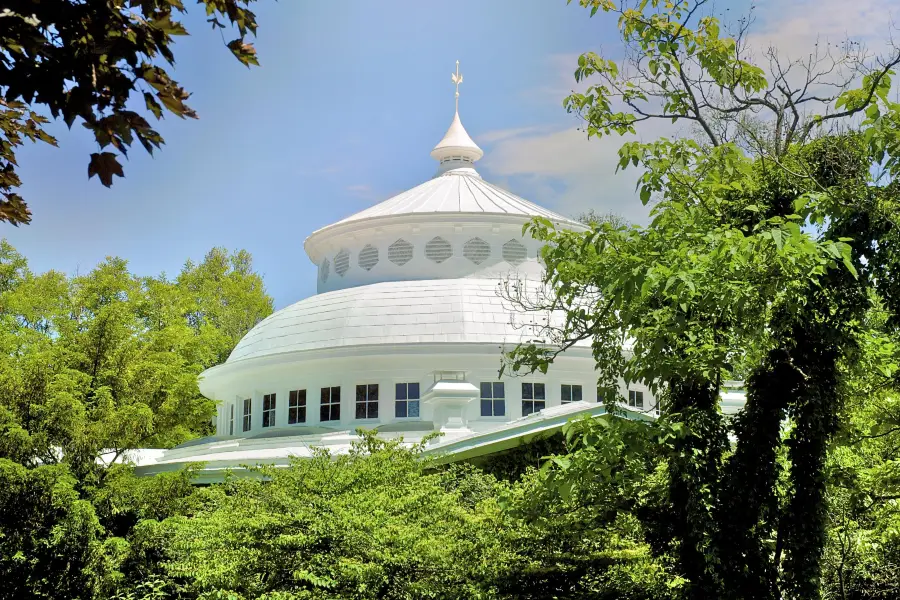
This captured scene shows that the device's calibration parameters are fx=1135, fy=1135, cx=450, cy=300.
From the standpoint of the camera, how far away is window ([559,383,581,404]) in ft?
99.8

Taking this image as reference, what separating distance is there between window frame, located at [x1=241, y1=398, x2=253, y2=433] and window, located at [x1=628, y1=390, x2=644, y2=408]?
1088cm

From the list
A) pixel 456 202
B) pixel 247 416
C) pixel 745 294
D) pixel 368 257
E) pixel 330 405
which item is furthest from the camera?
pixel 456 202

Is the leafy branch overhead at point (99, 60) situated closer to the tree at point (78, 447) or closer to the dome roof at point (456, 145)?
the tree at point (78, 447)

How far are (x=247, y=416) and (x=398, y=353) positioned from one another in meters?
6.09

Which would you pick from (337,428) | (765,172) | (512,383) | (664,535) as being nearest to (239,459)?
(337,428)

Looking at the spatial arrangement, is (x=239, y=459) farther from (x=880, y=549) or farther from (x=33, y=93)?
(x=33, y=93)

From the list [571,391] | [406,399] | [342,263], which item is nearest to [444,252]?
[342,263]

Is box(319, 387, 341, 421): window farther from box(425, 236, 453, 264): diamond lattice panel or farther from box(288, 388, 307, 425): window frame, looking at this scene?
box(425, 236, 453, 264): diamond lattice panel

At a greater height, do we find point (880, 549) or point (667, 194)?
point (667, 194)

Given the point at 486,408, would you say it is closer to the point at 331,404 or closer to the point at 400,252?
the point at 331,404

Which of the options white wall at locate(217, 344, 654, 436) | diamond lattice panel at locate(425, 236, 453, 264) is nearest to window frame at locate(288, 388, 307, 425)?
white wall at locate(217, 344, 654, 436)

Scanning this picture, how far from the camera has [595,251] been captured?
13.3 m

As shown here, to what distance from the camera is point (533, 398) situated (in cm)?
3011

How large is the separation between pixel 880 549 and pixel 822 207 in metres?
7.14
